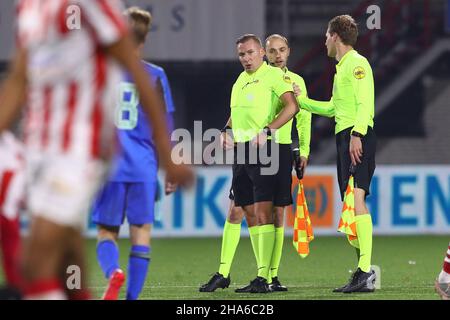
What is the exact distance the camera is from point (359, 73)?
8508mm

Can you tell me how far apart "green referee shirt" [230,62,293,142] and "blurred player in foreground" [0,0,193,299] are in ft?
13.4

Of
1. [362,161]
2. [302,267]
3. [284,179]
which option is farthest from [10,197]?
[302,267]

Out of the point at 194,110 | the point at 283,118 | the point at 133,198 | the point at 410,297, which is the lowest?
the point at 410,297

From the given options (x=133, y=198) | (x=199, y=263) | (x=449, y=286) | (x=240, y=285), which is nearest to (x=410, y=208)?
(x=199, y=263)

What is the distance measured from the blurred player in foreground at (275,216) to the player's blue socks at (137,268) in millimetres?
1884

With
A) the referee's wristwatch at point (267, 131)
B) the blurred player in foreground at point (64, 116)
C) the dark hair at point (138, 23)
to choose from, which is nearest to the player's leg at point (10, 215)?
the dark hair at point (138, 23)

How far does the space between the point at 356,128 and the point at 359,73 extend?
1.34 ft

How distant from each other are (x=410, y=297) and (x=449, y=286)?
0.77 metres

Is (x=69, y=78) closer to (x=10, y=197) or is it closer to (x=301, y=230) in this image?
(x=10, y=197)

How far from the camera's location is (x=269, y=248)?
8.46 m

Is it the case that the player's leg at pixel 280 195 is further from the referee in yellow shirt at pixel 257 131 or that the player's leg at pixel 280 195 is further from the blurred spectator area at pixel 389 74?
the blurred spectator area at pixel 389 74

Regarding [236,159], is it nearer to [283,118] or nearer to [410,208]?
[283,118]

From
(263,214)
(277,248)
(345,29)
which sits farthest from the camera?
(277,248)

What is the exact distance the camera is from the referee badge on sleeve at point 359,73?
8.49 m
